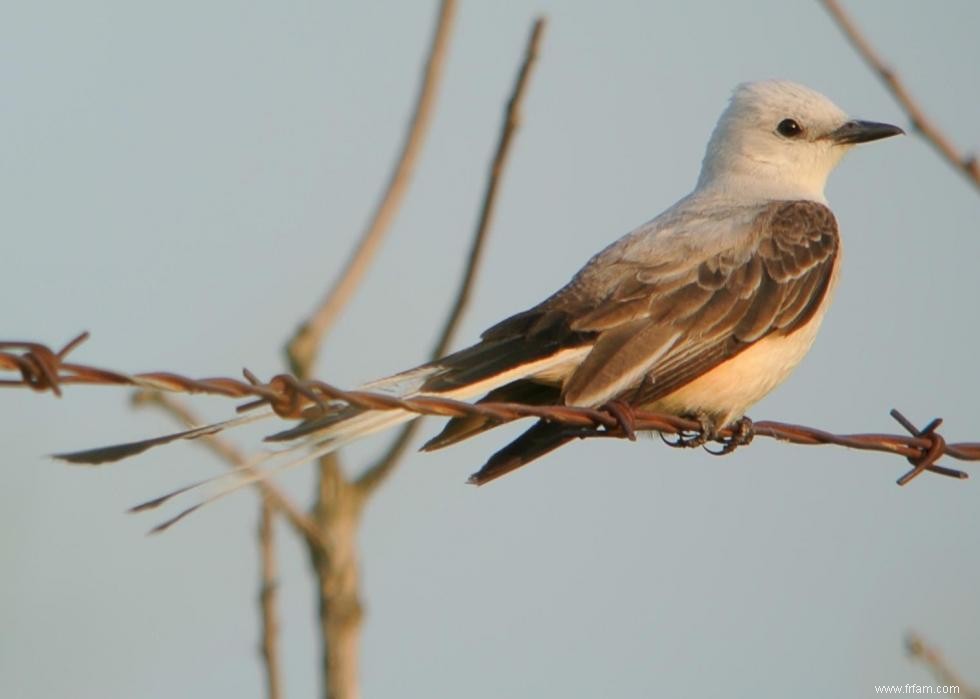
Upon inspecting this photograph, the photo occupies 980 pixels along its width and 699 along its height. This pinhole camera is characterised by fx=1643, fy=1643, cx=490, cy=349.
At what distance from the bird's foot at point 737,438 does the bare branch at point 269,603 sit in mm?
1612

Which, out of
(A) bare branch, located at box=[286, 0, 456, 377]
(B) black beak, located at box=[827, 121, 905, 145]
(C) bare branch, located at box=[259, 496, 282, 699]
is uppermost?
(B) black beak, located at box=[827, 121, 905, 145]

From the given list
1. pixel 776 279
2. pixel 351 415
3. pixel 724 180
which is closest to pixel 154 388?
pixel 351 415

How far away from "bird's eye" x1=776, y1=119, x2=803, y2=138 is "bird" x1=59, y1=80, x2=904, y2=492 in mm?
397

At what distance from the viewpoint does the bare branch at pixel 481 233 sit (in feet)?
17.7

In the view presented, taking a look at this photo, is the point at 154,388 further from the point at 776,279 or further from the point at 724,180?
the point at 724,180

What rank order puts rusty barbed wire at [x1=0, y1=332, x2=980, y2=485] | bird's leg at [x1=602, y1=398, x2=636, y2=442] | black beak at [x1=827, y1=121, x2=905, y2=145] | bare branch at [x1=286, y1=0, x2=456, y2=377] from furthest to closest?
black beak at [x1=827, y1=121, x2=905, y2=145], bare branch at [x1=286, y1=0, x2=456, y2=377], bird's leg at [x1=602, y1=398, x2=636, y2=442], rusty barbed wire at [x1=0, y1=332, x2=980, y2=485]

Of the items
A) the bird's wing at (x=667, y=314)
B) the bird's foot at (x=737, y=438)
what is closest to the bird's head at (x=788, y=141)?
the bird's wing at (x=667, y=314)

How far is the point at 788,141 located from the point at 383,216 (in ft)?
8.11

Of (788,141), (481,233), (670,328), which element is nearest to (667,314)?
(670,328)

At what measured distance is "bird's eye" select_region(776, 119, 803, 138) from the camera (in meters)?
7.28

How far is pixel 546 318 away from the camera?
224 inches

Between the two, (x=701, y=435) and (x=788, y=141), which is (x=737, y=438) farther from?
(x=788, y=141)

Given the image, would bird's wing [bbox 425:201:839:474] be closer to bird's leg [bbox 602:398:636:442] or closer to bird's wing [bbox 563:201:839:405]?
bird's wing [bbox 563:201:839:405]

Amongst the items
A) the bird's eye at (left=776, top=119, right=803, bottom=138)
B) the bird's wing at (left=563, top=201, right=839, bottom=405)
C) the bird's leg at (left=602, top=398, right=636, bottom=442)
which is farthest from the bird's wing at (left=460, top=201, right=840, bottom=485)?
the bird's eye at (left=776, top=119, right=803, bottom=138)
